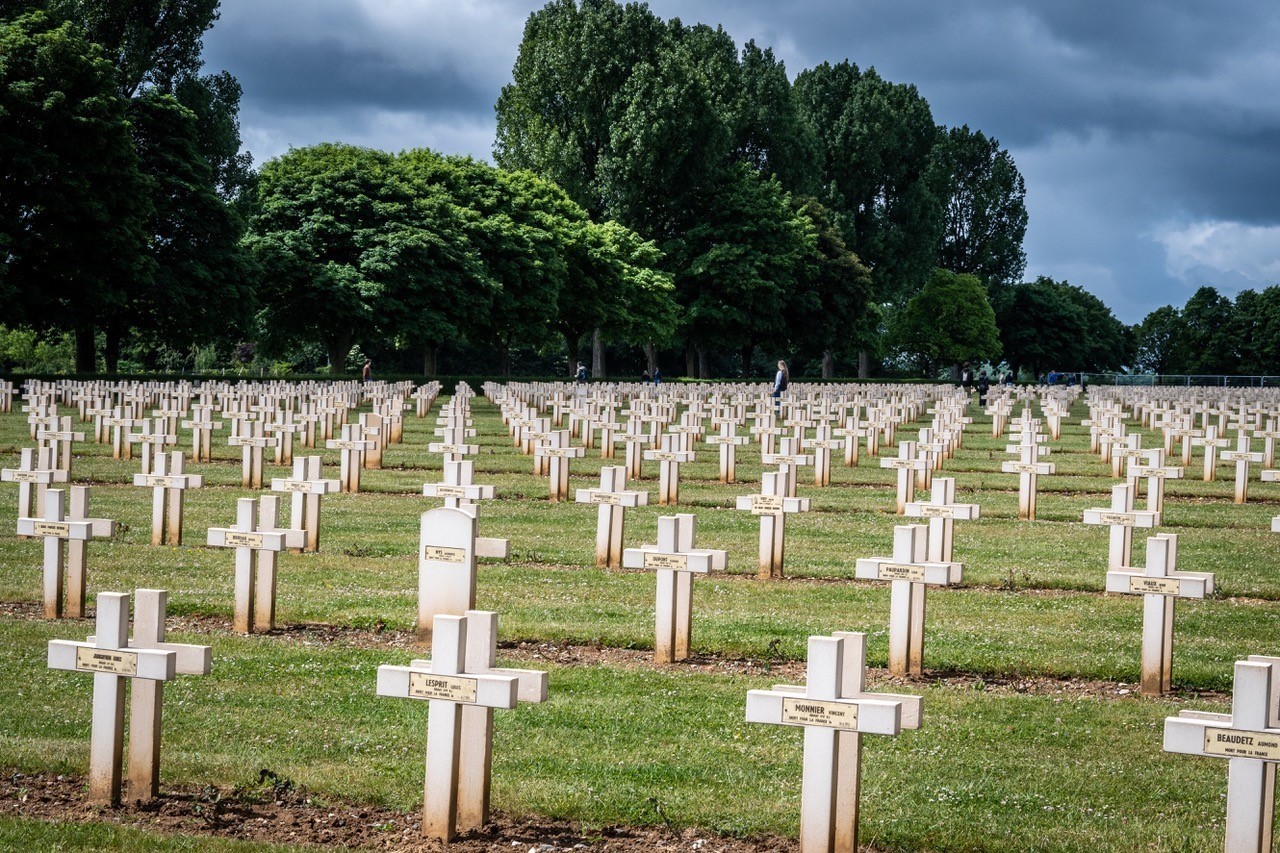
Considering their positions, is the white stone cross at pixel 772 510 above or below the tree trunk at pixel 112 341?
below

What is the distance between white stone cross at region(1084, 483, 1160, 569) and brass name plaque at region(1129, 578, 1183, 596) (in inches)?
72.1

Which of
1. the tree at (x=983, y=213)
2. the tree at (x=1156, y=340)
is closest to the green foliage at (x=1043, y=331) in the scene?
the tree at (x=983, y=213)

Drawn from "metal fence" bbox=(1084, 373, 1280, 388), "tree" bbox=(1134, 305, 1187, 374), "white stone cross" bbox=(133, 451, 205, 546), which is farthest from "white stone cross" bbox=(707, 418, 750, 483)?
"tree" bbox=(1134, 305, 1187, 374)

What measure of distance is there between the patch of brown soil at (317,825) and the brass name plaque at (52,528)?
3382mm

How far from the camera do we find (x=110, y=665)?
5.55m

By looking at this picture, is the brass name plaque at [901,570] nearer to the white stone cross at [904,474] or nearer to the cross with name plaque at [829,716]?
the cross with name plaque at [829,716]

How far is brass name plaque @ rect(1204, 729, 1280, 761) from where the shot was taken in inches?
178

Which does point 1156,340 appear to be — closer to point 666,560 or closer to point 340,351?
point 340,351

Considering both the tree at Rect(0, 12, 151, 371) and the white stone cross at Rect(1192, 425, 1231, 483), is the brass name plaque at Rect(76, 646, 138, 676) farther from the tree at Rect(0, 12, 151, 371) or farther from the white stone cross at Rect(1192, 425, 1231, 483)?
the tree at Rect(0, 12, 151, 371)

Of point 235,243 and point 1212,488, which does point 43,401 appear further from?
point 235,243

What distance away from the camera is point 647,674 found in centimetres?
837

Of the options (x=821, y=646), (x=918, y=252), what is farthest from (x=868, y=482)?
(x=918, y=252)

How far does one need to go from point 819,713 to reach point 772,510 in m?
Answer: 6.61

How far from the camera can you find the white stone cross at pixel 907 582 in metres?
8.12
